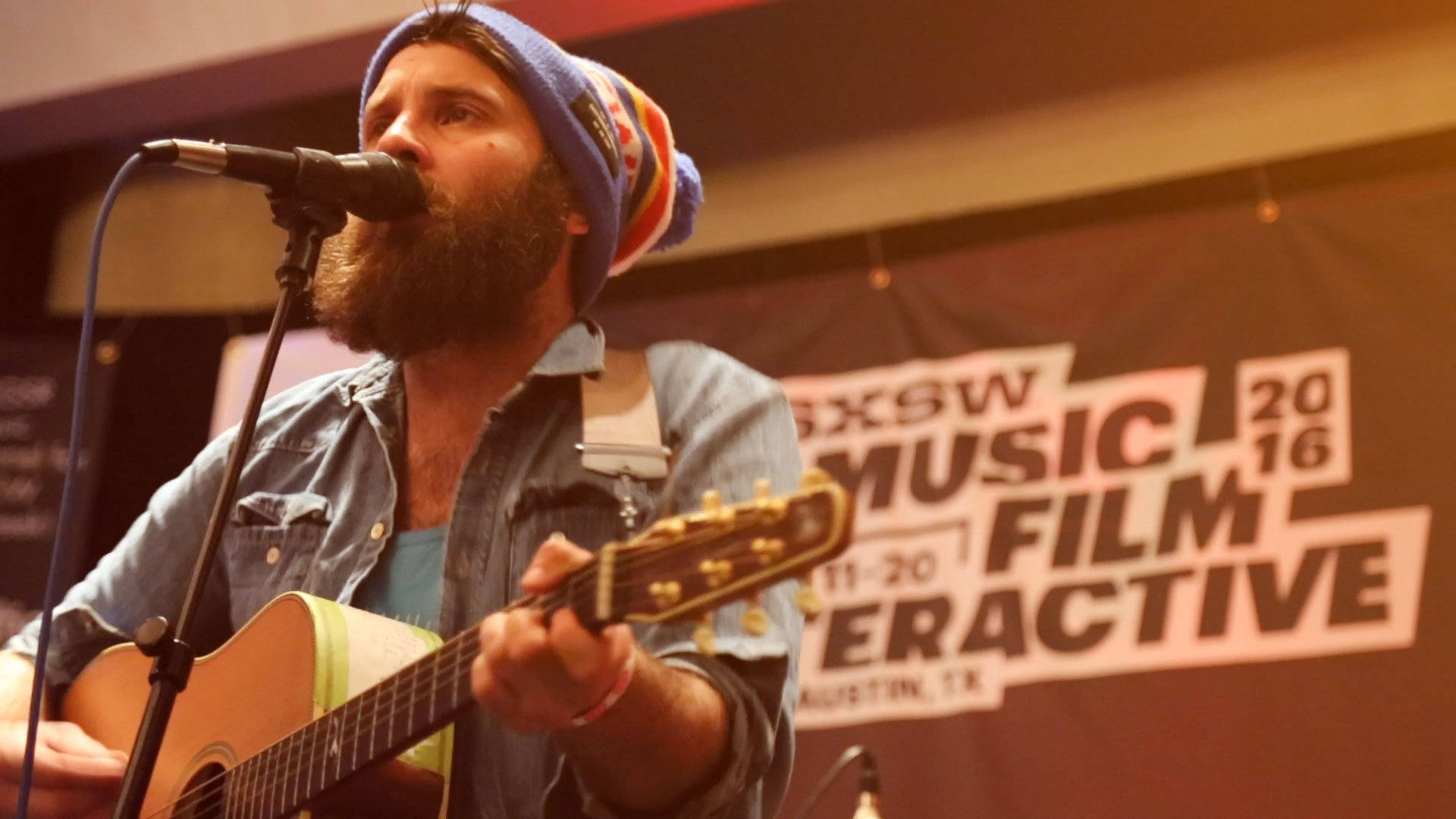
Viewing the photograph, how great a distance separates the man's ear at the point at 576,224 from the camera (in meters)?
2.23

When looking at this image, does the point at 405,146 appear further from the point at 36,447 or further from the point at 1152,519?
the point at 36,447

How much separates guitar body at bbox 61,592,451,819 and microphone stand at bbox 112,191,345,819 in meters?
0.15

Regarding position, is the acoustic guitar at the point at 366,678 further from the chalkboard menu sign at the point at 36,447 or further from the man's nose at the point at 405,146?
the chalkboard menu sign at the point at 36,447

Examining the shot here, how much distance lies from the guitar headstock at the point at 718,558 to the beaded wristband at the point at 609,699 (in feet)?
0.28

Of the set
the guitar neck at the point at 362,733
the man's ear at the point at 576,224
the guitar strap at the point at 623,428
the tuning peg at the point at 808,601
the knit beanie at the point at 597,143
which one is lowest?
the guitar neck at the point at 362,733

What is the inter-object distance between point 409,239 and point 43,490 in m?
3.35

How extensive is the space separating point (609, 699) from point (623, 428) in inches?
24.3

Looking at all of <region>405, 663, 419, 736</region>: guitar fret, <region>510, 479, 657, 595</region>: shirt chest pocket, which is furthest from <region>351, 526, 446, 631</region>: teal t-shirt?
<region>405, 663, 419, 736</region>: guitar fret

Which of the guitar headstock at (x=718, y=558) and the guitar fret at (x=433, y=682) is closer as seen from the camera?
the guitar headstock at (x=718, y=558)

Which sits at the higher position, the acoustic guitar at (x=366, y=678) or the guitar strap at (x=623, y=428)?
the guitar strap at (x=623, y=428)

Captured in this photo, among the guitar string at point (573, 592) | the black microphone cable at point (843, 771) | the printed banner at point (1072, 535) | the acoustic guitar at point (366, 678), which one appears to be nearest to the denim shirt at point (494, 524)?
the acoustic guitar at point (366, 678)

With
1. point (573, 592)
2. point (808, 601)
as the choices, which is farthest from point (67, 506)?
point (808, 601)

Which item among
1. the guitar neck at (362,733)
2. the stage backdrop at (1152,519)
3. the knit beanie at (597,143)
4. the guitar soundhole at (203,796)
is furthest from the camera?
the stage backdrop at (1152,519)

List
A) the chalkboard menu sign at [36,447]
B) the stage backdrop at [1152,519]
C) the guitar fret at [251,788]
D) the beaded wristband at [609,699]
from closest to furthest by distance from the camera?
the beaded wristband at [609,699] < the guitar fret at [251,788] < the stage backdrop at [1152,519] < the chalkboard menu sign at [36,447]
